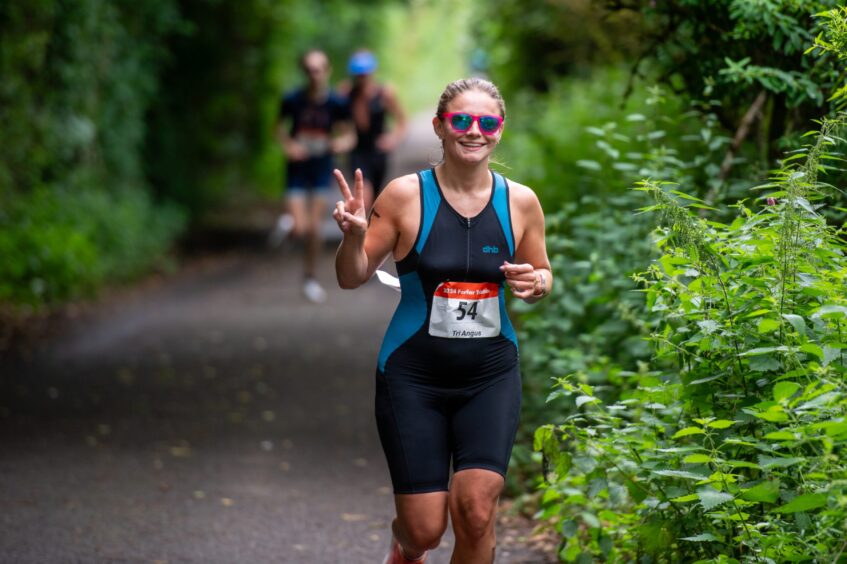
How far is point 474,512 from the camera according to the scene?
178 inches

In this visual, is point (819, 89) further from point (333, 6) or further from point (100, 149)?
point (333, 6)

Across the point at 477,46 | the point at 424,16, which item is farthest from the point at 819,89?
the point at 424,16

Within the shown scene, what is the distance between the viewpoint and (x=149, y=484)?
24.0 feet

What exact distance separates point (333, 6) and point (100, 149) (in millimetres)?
14829

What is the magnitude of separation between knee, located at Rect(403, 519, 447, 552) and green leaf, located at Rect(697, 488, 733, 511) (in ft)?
3.42

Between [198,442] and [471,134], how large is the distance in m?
4.35

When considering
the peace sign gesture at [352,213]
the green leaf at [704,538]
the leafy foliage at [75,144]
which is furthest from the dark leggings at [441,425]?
the leafy foliage at [75,144]

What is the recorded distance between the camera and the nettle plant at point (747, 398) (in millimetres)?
3723

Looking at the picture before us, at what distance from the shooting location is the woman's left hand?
451cm

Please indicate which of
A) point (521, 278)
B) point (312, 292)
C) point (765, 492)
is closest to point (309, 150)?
point (312, 292)

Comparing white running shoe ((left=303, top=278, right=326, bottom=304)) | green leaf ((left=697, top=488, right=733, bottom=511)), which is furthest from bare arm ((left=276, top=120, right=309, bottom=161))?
green leaf ((left=697, top=488, right=733, bottom=511))

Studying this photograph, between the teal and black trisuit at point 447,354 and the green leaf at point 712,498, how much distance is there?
0.85m

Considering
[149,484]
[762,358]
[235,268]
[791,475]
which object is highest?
[762,358]

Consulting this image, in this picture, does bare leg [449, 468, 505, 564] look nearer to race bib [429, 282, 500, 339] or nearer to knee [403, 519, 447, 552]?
knee [403, 519, 447, 552]
